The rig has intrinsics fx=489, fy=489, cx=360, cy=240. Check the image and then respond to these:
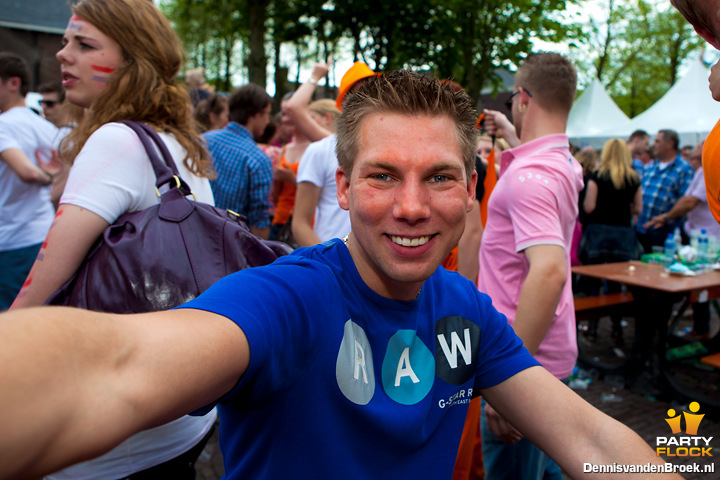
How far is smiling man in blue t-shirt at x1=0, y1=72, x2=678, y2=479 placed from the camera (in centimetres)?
59

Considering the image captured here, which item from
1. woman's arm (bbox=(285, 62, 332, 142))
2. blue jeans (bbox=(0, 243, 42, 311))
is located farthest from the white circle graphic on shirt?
blue jeans (bbox=(0, 243, 42, 311))

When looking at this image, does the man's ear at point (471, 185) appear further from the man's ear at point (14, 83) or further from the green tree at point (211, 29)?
the green tree at point (211, 29)

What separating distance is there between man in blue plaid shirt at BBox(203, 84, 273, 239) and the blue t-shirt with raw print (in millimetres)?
2839

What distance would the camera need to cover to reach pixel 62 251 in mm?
1482

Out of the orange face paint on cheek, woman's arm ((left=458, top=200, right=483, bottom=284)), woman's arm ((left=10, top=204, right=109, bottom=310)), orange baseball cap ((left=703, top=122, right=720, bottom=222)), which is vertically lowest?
woman's arm ((left=458, top=200, right=483, bottom=284))

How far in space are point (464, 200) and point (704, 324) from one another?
24.3 ft

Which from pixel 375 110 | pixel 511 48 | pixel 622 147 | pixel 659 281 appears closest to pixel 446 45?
pixel 511 48

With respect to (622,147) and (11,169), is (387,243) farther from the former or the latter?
(622,147)

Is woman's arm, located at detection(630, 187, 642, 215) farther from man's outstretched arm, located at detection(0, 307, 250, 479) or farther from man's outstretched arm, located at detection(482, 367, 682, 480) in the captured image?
man's outstretched arm, located at detection(0, 307, 250, 479)

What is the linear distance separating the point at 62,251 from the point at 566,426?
151cm

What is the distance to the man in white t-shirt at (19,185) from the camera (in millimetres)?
3549

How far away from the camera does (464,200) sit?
129 cm

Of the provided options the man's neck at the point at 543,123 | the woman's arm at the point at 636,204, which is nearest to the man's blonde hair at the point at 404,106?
the man's neck at the point at 543,123

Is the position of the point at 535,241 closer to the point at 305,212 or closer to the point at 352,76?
the point at 352,76
